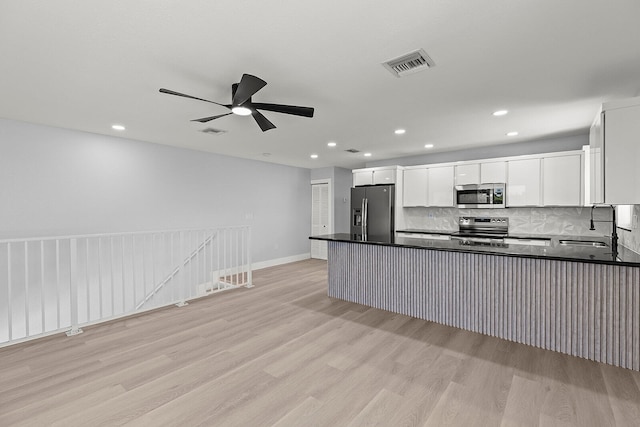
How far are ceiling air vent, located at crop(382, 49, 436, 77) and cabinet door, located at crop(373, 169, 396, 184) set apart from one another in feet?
11.9

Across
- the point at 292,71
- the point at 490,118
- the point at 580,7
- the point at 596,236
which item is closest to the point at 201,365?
the point at 292,71

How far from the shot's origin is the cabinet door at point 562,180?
14.2ft

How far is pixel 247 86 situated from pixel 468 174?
172 inches

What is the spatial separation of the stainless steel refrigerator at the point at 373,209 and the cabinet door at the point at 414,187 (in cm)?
28

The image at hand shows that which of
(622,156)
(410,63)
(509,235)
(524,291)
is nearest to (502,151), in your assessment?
(509,235)

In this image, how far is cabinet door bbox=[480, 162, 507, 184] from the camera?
490 centimetres

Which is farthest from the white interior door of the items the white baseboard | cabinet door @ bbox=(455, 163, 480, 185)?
cabinet door @ bbox=(455, 163, 480, 185)

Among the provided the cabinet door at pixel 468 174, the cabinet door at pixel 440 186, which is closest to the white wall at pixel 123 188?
the cabinet door at pixel 440 186

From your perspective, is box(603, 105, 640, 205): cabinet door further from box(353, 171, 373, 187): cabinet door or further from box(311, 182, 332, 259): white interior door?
box(311, 182, 332, 259): white interior door

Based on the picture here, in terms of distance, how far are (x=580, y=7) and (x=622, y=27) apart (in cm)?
45

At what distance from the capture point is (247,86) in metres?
2.25

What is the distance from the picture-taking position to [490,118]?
12.0 ft

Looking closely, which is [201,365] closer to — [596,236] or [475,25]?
[475,25]

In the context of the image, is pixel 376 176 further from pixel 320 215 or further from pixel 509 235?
pixel 509 235
